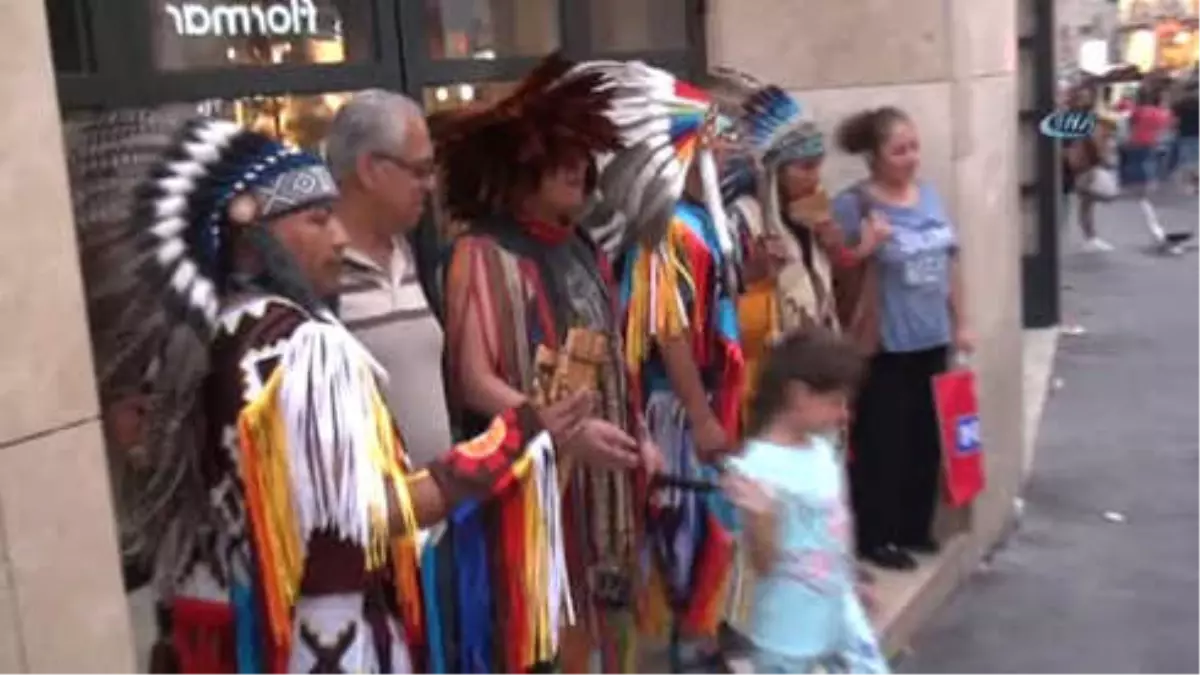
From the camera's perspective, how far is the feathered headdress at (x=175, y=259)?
252 cm

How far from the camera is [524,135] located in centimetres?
349

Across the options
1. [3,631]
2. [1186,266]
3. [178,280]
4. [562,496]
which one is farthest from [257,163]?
[1186,266]

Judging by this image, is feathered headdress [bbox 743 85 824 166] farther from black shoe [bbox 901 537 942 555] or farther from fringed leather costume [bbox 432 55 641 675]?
black shoe [bbox 901 537 942 555]

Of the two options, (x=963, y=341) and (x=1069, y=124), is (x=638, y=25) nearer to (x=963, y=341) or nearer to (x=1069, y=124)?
(x=963, y=341)

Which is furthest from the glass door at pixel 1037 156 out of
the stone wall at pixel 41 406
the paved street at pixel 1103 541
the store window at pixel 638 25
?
the stone wall at pixel 41 406

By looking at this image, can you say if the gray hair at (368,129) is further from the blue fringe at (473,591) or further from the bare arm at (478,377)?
the blue fringe at (473,591)

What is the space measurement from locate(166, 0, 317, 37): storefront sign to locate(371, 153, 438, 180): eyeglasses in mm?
760

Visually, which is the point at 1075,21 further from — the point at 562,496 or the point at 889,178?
the point at 562,496

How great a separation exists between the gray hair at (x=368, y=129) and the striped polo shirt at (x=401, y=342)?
170mm

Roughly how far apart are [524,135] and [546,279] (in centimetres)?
31

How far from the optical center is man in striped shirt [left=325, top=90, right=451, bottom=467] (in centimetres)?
297

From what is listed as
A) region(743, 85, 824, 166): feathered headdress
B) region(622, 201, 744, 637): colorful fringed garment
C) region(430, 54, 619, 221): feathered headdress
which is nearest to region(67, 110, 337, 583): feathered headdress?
region(430, 54, 619, 221): feathered headdress

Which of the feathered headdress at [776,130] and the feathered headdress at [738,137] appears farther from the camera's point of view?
the feathered headdress at [776,130]

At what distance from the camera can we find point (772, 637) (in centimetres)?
341
